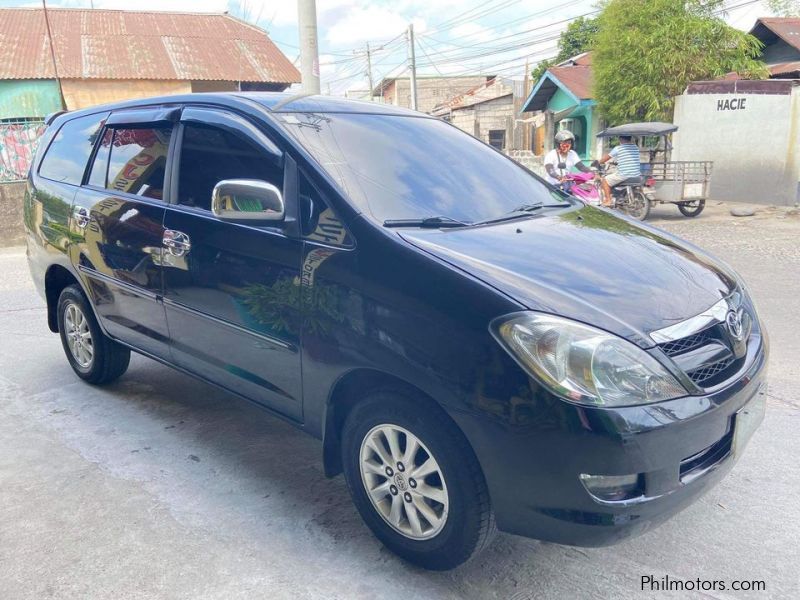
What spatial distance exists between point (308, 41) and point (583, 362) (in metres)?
7.48

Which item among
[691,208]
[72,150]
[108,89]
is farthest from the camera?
[108,89]

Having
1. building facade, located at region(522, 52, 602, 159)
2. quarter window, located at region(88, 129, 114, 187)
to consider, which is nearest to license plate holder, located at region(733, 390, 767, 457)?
quarter window, located at region(88, 129, 114, 187)

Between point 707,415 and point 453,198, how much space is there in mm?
1430

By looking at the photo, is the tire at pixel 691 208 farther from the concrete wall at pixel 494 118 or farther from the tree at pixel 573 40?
the tree at pixel 573 40

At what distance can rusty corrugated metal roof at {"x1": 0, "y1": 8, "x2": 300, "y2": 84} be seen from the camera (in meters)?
23.3

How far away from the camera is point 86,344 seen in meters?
4.59

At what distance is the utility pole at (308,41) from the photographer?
8.52 meters

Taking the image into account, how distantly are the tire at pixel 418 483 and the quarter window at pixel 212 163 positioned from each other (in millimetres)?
1165

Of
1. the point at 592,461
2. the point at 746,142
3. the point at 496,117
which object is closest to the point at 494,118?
the point at 496,117

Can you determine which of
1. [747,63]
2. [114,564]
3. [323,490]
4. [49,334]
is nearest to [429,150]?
[323,490]

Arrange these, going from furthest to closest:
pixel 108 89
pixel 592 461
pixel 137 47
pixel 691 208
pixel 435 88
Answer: pixel 435 88 → pixel 137 47 → pixel 108 89 → pixel 691 208 → pixel 592 461

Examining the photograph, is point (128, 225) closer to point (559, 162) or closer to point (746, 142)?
point (559, 162)

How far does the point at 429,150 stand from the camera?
3389 millimetres

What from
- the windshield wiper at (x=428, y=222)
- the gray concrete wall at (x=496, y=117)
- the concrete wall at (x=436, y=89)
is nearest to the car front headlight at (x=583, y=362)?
the windshield wiper at (x=428, y=222)
